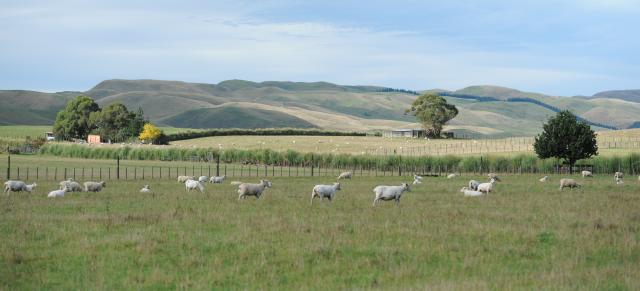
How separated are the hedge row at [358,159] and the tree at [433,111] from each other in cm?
6634

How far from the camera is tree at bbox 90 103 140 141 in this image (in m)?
148

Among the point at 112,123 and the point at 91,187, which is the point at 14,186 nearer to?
the point at 91,187

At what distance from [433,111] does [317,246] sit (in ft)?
475

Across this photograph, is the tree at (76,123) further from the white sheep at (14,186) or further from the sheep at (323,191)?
the sheep at (323,191)

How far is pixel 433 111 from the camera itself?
163 metres

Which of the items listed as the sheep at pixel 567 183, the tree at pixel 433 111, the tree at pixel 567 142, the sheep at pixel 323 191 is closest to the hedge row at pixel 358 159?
the tree at pixel 567 142

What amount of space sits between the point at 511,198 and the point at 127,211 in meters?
18.3

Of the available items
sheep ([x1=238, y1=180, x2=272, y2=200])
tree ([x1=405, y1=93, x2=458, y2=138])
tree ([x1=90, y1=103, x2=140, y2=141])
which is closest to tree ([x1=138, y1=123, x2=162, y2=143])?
tree ([x1=90, y1=103, x2=140, y2=141])

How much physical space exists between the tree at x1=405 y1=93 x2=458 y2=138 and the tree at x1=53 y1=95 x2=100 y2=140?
66074mm

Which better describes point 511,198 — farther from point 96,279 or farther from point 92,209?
point 96,279

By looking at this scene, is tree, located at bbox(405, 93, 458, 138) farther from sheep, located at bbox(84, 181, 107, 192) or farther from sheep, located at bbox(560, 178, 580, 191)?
sheep, located at bbox(84, 181, 107, 192)

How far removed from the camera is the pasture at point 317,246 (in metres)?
16.9

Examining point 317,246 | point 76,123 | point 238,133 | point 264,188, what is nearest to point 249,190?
point 264,188

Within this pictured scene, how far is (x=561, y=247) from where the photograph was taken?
21.2 m
